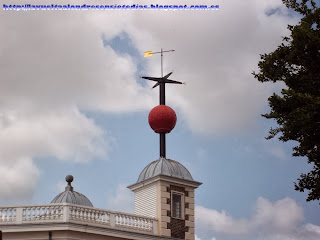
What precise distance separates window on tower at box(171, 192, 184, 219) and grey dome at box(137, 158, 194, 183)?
3.67 feet

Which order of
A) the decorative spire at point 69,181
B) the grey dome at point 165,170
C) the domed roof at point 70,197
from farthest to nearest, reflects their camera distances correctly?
the decorative spire at point 69,181 < the domed roof at point 70,197 < the grey dome at point 165,170

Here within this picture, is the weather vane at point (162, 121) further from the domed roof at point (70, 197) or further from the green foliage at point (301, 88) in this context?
the green foliage at point (301, 88)

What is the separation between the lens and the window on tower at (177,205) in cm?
4178

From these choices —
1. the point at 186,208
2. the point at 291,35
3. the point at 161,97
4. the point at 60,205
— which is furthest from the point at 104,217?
the point at 291,35

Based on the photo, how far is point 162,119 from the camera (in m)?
44.5

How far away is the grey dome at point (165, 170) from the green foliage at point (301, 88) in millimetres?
11592

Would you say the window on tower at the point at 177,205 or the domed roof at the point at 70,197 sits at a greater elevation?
the domed roof at the point at 70,197

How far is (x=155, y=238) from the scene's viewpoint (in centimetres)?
3984

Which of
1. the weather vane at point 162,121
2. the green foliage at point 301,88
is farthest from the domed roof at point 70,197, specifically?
the green foliage at point 301,88

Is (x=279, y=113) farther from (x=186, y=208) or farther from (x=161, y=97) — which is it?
(x=161, y=97)

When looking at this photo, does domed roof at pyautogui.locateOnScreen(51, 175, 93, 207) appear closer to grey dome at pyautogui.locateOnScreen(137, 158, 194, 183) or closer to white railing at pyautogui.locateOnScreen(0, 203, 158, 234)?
grey dome at pyautogui.locateOnScreen(137, 158, 194, 183)

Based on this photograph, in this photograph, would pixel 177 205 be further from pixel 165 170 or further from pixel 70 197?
pixel 70 197

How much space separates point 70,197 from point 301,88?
1866cm

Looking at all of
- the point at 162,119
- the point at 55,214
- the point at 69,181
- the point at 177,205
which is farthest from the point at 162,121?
the point at 55,214
